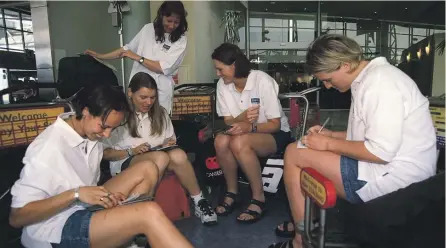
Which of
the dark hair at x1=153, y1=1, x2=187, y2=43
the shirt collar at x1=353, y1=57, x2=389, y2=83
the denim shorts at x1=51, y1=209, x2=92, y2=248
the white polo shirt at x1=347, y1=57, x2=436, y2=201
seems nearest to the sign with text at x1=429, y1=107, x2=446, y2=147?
the white polo shirt at x1=347, y1=57, x2=436, y2=201

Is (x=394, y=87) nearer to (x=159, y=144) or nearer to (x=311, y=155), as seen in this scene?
(x=311, y=155)

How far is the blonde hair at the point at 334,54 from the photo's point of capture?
57.4 inches

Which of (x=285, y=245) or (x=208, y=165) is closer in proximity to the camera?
(x=285, y=245)

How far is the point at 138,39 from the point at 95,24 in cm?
240

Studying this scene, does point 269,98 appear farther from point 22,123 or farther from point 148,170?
point 22,123

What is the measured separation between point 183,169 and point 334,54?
1.31 meters

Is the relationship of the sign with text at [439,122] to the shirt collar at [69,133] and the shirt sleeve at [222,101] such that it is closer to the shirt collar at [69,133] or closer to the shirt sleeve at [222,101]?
the shirt sleeve at [222,101]

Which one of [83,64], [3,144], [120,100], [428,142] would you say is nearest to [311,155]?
[428,142]

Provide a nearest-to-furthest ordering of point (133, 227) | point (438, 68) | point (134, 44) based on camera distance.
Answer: point (133, 227) → point (134, 44) → point (438, 68)

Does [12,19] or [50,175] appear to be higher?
[12,19]

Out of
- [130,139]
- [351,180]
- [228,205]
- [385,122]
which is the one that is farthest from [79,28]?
[385,122]

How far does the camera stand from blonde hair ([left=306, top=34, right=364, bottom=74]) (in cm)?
146

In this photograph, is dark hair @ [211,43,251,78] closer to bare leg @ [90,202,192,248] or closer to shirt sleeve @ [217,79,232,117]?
shirt sleeve @ [217,79,232,117]

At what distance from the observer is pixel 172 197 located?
241 cm
